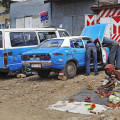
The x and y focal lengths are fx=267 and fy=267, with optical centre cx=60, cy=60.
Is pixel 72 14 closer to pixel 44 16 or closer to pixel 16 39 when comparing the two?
pixel 44 16

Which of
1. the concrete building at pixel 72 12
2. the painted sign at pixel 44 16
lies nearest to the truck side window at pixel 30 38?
the concrete building at pixel 72 12

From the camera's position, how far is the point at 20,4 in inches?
939

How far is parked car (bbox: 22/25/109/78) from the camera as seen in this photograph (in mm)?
9477

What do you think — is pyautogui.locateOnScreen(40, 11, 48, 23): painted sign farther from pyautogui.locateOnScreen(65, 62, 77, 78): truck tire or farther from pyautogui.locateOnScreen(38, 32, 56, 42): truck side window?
pyautogui.locateOnScreen(65, 62, 77, 78): truck tire

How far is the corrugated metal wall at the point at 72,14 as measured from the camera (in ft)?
59.1

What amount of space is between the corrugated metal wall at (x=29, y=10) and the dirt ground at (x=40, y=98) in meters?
11.6

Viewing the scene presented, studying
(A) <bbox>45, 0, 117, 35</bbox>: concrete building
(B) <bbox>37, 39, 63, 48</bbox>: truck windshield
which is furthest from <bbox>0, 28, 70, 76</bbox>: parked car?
(A) <bbox>45, 0, 117, 35</bbox>: concrete building

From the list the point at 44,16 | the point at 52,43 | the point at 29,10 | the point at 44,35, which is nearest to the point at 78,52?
the point at 52,43

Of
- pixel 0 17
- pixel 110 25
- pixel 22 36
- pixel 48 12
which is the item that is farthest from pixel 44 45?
pixel 0 17

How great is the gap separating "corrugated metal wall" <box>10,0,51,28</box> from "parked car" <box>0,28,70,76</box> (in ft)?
29.7

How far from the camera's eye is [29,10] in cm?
2284

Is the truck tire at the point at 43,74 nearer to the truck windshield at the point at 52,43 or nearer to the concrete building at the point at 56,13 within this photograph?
the truck windshield at the point at 52,43

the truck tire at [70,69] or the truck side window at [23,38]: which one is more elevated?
the truck side window at [23,38]

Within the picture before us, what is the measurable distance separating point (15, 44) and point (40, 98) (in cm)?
396
